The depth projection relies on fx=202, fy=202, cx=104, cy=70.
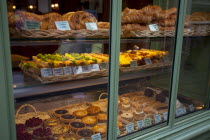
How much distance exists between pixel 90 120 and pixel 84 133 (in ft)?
0.62

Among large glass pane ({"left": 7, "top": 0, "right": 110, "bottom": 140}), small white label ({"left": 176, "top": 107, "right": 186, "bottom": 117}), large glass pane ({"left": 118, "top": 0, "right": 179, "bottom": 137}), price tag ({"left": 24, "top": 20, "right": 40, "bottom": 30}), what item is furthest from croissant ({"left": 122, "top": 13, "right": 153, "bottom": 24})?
small white label ({"left": 176, "top": 107, "right": 186, "bottom": 117})

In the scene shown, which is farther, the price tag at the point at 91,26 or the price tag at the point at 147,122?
the price tag at the point at 147,122

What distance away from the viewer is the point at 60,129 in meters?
1.55

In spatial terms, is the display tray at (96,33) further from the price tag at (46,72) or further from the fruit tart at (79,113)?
the fruit tart at (79,113)

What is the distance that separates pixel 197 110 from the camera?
2.05m

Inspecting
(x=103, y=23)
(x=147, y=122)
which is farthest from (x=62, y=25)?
(x=147, y=122)

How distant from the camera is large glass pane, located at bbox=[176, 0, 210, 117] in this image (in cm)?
212

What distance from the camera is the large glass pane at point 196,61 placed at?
2.12m

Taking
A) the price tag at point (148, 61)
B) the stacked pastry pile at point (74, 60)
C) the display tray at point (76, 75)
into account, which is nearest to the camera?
the display tray at point (76, 75)

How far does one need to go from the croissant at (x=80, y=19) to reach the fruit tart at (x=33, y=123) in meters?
0.76

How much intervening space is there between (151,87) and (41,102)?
1.27 m

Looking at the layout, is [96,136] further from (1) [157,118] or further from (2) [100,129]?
(1) [157,118]

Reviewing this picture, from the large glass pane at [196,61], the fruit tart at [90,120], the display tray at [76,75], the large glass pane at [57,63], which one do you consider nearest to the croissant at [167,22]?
the large glass pane at [196,61]

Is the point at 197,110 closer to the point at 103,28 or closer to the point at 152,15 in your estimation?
the point at 152,15
